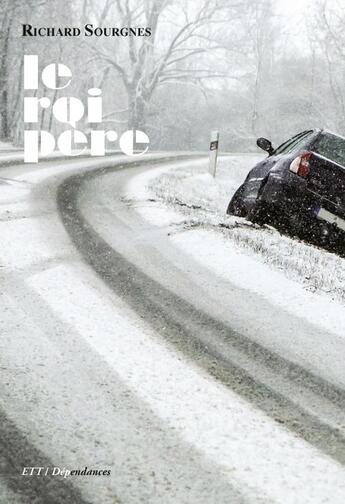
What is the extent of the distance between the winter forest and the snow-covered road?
2233 cm

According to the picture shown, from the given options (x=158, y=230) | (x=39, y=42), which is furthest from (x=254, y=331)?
(x=39, y=42)

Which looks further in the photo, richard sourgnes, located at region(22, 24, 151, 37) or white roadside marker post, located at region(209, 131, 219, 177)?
richard sourgnes, located at region(22, 24, 151, 37)

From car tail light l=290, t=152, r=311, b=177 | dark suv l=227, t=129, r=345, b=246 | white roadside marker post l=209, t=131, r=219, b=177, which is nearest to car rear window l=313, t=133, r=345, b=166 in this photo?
dark suv l=227, t=129, r=345, b=246

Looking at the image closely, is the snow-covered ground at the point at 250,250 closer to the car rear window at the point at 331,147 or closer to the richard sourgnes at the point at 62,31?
the car rear window at the point at 331,147

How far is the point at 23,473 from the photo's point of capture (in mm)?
2033

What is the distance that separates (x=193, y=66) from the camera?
124 ft

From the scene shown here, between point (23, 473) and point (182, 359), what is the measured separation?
1290 millimetres

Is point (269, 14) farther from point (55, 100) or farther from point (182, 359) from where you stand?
point (182, 359)

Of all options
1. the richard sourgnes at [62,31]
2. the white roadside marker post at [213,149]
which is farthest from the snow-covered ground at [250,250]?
the richard sourgnes at [62,31]

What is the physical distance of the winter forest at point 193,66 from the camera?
28.6 m

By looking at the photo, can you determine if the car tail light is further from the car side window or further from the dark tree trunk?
the dark tree trunk

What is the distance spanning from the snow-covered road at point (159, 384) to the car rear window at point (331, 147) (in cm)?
183

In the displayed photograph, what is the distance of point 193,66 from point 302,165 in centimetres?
3348

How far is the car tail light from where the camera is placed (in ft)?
20.2
